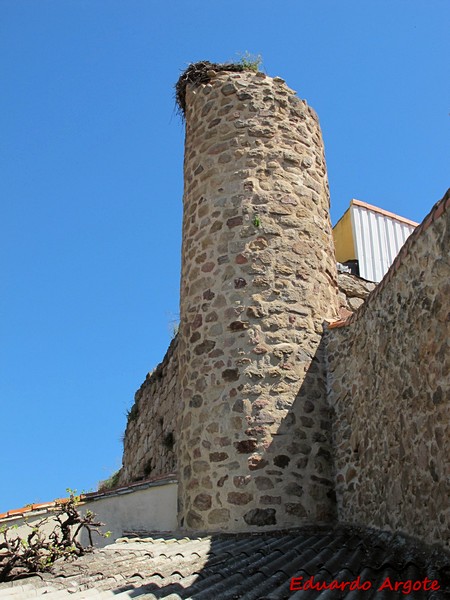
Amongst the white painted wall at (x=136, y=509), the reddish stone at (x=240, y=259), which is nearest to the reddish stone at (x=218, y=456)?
the white painted wall at (x=136, y=509)

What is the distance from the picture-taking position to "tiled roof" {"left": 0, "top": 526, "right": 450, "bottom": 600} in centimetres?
390

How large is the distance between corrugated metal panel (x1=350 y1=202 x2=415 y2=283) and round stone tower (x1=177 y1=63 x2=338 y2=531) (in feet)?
8.77

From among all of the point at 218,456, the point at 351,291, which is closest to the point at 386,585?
the point at 218,456

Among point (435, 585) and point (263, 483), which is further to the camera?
point (263, 483)

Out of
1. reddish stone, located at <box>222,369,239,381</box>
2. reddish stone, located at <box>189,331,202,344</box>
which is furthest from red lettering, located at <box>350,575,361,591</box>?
reddish stone, located at <box>189,331,202,344</box>

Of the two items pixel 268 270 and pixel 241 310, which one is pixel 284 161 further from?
pixel 241 310

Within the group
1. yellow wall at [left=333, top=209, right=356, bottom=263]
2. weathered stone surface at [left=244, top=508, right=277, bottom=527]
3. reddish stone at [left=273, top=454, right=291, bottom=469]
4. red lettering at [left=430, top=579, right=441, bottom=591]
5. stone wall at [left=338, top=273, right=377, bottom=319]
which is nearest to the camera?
red lettering at [left=430, top=579, right=441, bottom=591]

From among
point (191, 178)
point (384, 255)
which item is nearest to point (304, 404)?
point (191, 178)

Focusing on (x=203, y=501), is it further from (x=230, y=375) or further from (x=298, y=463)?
(x=230, y=375)

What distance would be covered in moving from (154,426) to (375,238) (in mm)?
4501

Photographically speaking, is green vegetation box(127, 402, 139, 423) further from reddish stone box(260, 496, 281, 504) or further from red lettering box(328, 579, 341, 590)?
red lettering box(328, 579, 341, 590)

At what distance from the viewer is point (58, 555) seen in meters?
5.08

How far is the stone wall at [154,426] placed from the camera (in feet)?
31.3

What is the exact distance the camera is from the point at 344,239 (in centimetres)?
1102
